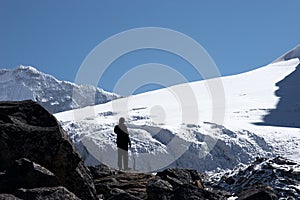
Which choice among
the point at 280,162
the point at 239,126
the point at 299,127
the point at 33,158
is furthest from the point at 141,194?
the point at 299,127

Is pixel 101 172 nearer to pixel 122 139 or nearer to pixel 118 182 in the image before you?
pixel 118 182

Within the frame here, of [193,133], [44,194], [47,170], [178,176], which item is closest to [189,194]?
[178,176]

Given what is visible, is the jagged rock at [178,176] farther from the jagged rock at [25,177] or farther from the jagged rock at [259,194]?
the jagged rock at [25,177]

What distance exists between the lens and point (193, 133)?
12094cm

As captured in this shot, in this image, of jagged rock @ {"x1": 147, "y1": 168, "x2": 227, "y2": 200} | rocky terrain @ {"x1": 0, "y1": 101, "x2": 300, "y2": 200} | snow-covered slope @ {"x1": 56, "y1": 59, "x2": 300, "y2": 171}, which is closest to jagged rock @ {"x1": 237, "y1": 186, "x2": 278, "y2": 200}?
rocky terrain @ {"x1": 0, "y1": 101, "x2": 300, "y2": 200}

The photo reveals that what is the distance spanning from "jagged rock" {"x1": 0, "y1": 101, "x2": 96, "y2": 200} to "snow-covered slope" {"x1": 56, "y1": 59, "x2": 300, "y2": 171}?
75.8 meters

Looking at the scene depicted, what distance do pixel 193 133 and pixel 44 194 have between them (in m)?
109

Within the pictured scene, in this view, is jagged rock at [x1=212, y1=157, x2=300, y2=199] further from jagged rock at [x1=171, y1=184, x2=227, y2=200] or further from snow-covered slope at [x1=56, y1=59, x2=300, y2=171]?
snow-covered slope at [x1=56, y1=59, x2=300, y2=171]

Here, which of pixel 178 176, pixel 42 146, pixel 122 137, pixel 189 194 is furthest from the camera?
pixel 122 137

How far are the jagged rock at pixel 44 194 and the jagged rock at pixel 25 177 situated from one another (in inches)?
24.4

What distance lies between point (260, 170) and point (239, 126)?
11126cm

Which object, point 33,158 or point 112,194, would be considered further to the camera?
point 112,194

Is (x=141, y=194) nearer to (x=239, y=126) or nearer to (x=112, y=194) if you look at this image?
(x=112, y=194)

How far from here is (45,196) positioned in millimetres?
12039
